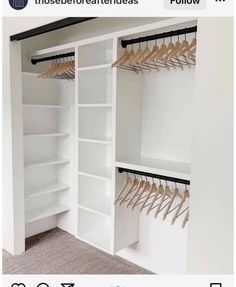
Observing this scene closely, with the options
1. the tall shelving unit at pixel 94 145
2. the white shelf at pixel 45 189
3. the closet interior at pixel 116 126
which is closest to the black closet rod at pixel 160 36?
the closet interior at pixel 116 126

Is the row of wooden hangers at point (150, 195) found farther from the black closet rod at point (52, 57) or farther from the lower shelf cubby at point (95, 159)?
the black closet rod at point (52, 57)

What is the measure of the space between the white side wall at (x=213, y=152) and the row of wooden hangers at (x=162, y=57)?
647 mm

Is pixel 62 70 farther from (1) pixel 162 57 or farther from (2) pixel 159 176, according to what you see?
(2) pixel 159 176

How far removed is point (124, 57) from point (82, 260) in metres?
1.62

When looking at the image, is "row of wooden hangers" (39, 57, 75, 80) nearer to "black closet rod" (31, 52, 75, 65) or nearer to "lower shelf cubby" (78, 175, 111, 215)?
"black closet rod" (31, 52, 75, 65)

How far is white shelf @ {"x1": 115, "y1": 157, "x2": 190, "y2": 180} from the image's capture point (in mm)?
1566

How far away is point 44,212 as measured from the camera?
251 centimetres

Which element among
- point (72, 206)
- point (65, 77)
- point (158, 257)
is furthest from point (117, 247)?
point (65, 77)

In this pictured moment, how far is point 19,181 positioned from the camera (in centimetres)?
219

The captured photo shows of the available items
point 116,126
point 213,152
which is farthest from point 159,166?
point 213,152

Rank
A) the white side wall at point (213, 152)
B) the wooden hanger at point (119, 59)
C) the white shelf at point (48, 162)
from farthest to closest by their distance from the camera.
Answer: the white shelf at point (48, 162), the wooden hanger at point (119, 59), the white side wall at point (213, 152)

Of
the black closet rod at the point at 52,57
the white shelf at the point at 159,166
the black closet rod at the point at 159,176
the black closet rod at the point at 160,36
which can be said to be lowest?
the black closet rod at the point at 159,176

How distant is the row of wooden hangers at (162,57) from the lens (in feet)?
5.14

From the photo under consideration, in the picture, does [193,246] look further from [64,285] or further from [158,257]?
[158,257]
